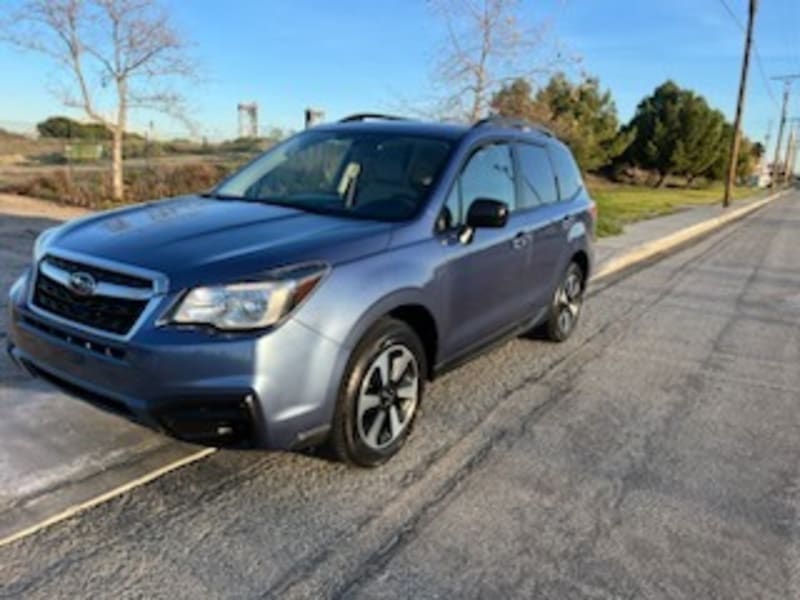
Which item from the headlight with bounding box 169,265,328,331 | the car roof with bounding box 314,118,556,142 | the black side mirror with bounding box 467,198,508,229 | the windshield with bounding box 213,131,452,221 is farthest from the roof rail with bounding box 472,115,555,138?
the headlight with bounding box 169,265,328,331

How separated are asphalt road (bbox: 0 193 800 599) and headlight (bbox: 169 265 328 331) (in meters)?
0.90

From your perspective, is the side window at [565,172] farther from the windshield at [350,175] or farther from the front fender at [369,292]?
the front fender at [369,292]

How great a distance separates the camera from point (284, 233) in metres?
3.56

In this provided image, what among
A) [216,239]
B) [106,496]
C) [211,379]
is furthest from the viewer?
[216,239]

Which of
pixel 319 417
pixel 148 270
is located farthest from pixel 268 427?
pixel 148 270

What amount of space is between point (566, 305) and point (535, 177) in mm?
1379

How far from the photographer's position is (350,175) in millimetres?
4477

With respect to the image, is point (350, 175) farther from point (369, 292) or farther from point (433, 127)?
point (369, 292)

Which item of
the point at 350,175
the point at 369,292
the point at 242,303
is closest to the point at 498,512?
the point at 369,292

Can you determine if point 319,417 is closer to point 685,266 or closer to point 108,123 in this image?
point 685,266

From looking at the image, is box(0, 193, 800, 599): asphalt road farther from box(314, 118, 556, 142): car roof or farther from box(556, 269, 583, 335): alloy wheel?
box(314, 118, 556, 142): car roof

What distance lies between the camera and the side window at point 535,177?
5.29 meters

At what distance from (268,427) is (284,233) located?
985mm

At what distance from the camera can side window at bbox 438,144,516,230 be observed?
4.24 metres
